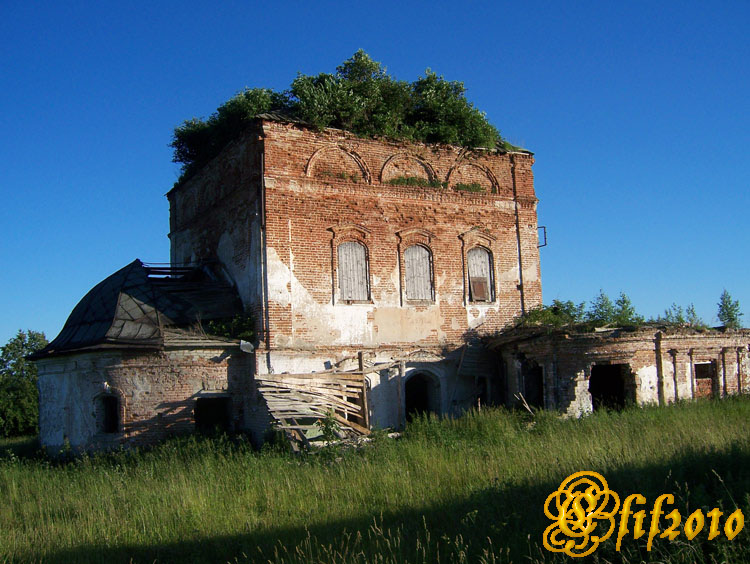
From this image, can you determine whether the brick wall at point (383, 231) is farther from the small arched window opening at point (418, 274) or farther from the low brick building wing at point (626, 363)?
the low brick building wing at point (626, 363)

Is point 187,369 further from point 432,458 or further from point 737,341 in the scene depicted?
point 737,341

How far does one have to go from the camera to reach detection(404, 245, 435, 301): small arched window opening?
56.3 ft

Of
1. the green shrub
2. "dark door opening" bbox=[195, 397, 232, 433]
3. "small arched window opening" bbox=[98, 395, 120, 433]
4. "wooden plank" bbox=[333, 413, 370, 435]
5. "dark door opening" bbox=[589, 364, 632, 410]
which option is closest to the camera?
"wooden plank" bbox=[333, 413, 370, 435]

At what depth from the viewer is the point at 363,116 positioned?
17.3 m

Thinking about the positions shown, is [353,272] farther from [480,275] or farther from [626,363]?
[626,363]

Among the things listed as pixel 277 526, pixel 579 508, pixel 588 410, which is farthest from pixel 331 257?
pixel 579 508

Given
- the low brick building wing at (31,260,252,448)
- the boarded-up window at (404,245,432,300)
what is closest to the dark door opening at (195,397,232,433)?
the low brick building wing at (31,260,252,448)

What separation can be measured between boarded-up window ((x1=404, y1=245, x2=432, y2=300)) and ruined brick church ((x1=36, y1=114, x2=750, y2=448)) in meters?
0.04

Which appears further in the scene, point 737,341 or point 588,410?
point 737,341

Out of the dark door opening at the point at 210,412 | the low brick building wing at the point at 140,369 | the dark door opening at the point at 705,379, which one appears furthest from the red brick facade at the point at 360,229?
the dark door opening at the point at 705,379

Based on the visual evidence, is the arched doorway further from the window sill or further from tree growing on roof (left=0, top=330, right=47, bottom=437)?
tree growing on roof (left=0, top=330, right=47, bottom=437)

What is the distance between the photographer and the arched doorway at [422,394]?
1708cm

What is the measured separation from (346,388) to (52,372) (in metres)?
7.42

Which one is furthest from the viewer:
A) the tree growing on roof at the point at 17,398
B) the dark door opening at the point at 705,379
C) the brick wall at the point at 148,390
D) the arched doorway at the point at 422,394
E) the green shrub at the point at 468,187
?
the tree growing on roof at the point at 17,398
